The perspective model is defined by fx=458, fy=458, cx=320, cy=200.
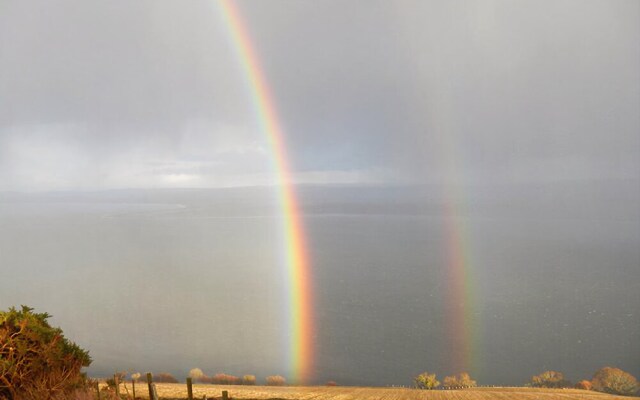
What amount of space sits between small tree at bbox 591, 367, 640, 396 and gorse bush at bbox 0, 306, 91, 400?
54.4 metres

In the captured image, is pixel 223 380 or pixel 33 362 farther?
pixel 223 380

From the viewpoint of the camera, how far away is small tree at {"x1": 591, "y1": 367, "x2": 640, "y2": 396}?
50688 millimetres

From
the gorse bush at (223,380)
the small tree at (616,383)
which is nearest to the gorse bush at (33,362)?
the gorse bush at (223,380)

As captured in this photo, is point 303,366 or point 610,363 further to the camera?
A: point 303,366

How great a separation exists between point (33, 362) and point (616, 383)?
200 feet

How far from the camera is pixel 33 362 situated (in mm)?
13844

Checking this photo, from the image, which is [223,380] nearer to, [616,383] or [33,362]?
[616,383]

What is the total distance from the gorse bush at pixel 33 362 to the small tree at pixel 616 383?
2140 inches

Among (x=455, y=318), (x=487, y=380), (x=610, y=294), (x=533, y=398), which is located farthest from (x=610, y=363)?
(x=533, y=398)

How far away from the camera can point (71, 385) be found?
14.4 metres

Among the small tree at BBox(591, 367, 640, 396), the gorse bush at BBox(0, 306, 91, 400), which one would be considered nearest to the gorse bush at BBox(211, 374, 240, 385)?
the gorse bush at BBox(0, 306, 91, 400)

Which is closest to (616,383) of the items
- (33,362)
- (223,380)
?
(223,380)

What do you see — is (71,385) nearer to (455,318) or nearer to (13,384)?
(13,384)

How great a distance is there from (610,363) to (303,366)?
3298 inches
